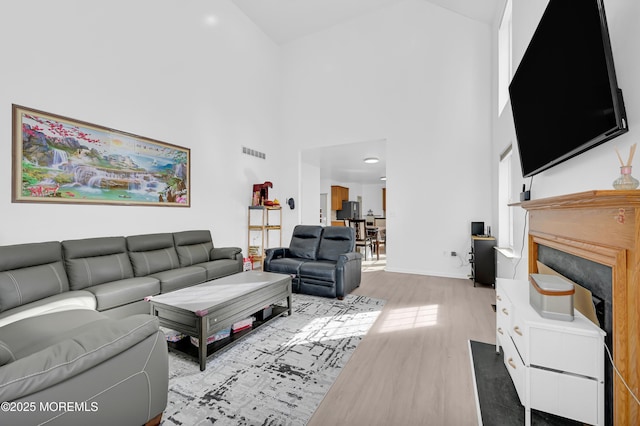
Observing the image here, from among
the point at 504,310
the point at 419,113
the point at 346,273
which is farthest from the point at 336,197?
the point at 504,310

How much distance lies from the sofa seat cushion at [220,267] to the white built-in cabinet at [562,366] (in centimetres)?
338

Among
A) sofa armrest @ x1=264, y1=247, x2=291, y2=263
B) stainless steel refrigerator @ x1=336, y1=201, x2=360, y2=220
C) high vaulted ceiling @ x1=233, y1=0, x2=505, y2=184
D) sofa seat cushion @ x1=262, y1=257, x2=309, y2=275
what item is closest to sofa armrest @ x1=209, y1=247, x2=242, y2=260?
sofa armrest @ x1=264, y1=247, x2=291, y2=263

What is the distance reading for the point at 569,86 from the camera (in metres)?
1.52

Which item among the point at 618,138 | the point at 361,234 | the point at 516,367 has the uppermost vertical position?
the point at 618,138

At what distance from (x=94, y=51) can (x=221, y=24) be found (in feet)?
8.30

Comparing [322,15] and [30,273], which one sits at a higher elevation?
[322,15]

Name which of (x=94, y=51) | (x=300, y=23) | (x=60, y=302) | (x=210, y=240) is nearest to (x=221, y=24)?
(x=300, y=23)

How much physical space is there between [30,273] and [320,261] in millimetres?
3075

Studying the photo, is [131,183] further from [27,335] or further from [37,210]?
[27,335]

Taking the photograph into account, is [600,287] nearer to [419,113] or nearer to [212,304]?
[212,304]

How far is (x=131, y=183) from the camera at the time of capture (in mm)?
3641

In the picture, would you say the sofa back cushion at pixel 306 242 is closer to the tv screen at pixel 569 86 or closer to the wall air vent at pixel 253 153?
the wall air vent at pixel 253 153

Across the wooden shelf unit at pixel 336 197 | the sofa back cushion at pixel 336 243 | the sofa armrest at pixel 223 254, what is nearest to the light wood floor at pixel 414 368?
the sofa back cushion at pixel 336 243

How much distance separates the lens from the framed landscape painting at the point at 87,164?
2.74 metres
